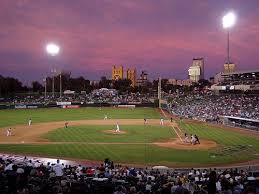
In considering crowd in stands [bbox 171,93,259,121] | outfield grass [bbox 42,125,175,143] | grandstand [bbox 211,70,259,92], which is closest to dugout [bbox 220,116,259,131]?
crowd in stands [bbox 171,93,259,121]

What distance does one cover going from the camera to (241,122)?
195 feet

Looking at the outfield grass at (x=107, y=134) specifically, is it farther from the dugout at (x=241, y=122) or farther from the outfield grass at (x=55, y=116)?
the outfield grass at (x=55, y=116)

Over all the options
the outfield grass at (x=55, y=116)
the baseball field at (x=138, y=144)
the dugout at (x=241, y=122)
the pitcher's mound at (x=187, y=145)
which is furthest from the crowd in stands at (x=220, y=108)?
the pitcher's mound at (x=187, y=145)

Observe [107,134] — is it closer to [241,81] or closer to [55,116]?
[55,116]

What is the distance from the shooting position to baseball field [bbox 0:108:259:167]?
108 ft

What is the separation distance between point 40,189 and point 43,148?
2607 cm

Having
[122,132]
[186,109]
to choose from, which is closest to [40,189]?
[122,132]

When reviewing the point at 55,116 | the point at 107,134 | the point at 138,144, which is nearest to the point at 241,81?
the point at 55,116

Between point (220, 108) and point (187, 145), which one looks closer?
point (187, 145)

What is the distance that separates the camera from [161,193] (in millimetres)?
12945

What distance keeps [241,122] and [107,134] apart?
22953 millimetres

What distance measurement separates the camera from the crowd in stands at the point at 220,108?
63.5 metres

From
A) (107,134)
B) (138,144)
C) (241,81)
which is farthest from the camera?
(241,81)

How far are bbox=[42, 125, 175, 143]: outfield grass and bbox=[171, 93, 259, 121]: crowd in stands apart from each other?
14619mm
